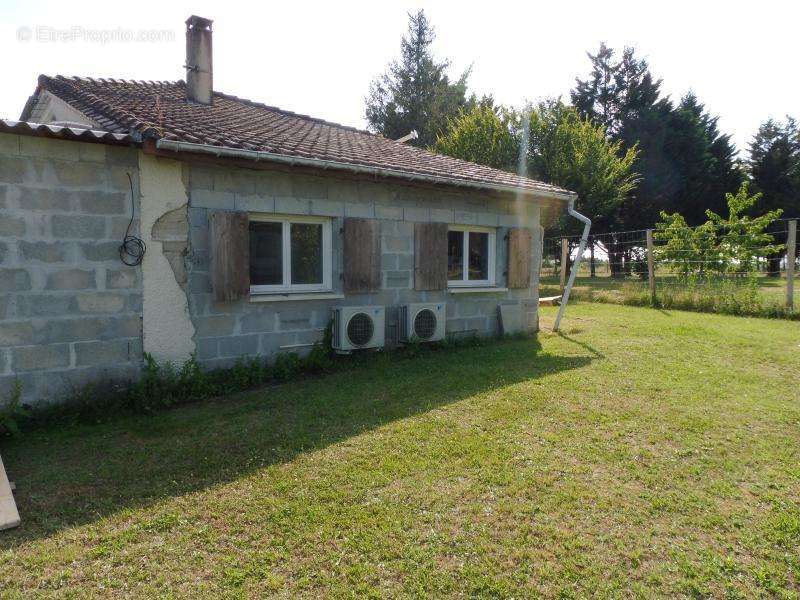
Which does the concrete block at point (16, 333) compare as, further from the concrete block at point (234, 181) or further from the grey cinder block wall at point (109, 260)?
the concrete block at point (234, 181)

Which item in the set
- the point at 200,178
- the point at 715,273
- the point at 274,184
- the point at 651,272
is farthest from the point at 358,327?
the point at 715,273

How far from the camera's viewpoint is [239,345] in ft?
19.6

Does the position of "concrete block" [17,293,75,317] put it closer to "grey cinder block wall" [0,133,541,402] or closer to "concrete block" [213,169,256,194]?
"grey cinder block wall" [0,133,541,402]

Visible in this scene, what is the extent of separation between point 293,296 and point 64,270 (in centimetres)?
240

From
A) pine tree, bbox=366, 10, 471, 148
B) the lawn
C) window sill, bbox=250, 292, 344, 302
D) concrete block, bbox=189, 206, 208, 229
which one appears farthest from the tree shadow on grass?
pine tree, bbox=366, 10, 471, 148

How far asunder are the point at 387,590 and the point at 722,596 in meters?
1.54

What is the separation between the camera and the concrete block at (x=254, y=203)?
19.2ft

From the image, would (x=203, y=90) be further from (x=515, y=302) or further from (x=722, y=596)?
(x=722, y=596)

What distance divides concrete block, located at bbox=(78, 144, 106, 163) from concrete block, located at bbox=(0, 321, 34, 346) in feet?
5.42

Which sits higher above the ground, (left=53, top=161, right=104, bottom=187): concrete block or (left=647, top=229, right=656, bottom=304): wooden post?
(left=53, top=161, right=104, bottom=187): concrete block

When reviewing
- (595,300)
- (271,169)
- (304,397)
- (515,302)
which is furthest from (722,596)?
(595,300)

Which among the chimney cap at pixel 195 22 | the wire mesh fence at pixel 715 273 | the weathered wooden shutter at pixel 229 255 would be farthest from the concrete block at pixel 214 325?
the wire mesh fence at pixel 715 273

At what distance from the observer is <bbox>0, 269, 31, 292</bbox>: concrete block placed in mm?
4574

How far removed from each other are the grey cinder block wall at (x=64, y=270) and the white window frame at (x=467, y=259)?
464 cm
